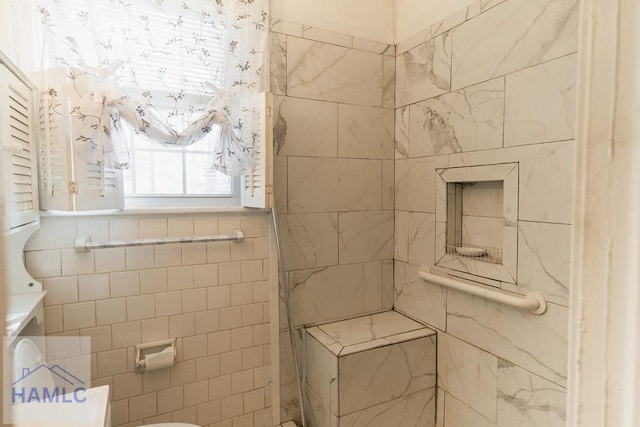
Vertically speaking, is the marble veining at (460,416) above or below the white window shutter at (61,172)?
below

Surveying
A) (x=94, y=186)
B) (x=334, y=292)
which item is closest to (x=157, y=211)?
(x=94, y=186)

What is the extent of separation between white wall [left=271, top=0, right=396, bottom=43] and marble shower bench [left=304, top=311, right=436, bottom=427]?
1.65 m

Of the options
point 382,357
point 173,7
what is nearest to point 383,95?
point 173,7

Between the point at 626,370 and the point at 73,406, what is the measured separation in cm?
141

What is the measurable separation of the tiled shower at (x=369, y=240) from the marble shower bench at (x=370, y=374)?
6 cm

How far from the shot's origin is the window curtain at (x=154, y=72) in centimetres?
132

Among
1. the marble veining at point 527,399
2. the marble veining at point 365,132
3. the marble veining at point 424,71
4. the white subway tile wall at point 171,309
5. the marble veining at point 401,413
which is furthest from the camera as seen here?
the marble veining at point 365,132

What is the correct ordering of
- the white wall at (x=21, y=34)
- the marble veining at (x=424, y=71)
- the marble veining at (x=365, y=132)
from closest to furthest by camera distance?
the white wall at (x=21, y=34), the marble veining at (x=424, y=71), the marble veining at (x=365, y=132)

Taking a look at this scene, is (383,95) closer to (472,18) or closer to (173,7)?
(472,18)

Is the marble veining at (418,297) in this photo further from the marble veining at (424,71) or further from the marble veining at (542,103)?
the marble veining at (424,71)

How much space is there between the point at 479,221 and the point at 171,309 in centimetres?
154

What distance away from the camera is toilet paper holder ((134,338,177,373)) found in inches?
62.9

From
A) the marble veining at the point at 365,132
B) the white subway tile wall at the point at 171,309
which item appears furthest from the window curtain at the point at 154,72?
the marble veining at the point at 365,132

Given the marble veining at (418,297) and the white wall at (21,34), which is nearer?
the white wall at (21,34)
